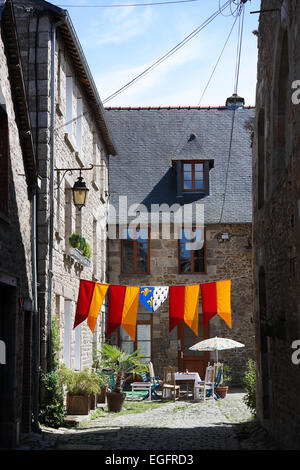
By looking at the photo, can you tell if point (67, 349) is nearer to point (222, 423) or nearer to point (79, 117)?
point (222, 423)

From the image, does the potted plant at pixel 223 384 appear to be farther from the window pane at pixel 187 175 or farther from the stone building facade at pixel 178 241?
the window pane at pixel 187 175

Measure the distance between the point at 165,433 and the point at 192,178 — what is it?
38.4ft

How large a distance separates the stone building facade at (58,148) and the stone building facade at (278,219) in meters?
3.19

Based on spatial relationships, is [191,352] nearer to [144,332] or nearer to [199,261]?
[144,332]

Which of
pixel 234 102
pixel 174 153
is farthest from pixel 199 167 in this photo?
pixel 234 102

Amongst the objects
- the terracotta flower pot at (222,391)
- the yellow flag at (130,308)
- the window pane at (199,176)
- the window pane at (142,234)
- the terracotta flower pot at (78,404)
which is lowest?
Result: the terracotta flower pot at (222,391)

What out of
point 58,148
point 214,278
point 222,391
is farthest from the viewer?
point 214,278

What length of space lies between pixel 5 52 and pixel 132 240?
11.9 metres

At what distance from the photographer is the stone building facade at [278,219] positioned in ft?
Result: 27.4

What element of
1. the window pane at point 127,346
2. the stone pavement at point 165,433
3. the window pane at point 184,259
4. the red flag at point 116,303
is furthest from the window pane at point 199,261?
the red flag at point 116,303

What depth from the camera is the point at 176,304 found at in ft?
43.3

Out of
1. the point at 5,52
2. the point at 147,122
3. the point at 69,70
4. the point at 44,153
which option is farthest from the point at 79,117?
the point at 147,122

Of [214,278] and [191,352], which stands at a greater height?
[214,278]

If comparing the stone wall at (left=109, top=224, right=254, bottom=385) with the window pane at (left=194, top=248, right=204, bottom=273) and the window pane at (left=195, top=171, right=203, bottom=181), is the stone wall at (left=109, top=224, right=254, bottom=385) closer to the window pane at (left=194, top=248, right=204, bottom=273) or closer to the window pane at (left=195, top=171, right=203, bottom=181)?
the window pane at (left=194, top=248, right=204, bottom=273)
